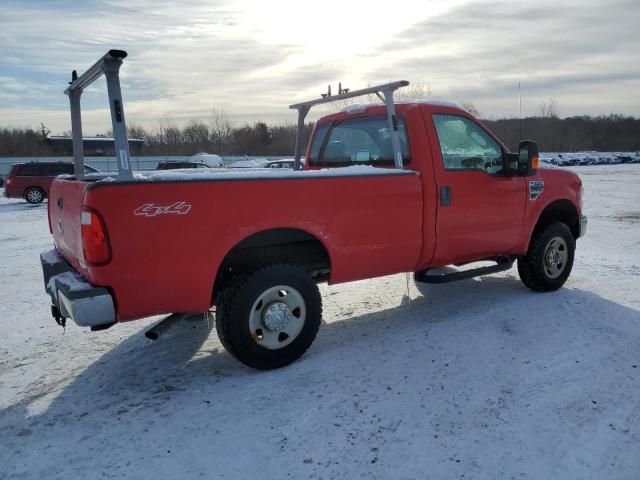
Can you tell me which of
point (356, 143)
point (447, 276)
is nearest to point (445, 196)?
point (447, 276)

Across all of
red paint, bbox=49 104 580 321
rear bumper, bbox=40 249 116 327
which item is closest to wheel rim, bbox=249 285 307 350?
red paint, bbox=49 104 580 321

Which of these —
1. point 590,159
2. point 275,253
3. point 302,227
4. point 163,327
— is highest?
point 590,159

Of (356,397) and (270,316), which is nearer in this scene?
(356,397)

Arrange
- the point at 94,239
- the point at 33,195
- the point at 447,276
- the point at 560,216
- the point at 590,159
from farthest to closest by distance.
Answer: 1. the point at 590,159
2. the point at 33,195
3. the point at 560,216
4. the point at 447,276
5. the point at 94,239

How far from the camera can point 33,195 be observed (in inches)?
787

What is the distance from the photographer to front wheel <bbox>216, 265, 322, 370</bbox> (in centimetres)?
362

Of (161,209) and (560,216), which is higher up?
(161,209)

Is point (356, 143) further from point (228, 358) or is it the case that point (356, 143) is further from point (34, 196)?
point (34, 196)

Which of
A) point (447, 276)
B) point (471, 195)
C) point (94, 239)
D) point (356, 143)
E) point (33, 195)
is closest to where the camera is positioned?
point (94, 239)

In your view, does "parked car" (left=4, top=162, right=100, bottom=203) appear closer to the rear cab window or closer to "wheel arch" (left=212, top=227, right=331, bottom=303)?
the rear cab window

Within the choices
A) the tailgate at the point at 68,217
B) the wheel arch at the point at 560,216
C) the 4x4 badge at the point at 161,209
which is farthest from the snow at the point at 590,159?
the 4x4 badge at the point at 161,209

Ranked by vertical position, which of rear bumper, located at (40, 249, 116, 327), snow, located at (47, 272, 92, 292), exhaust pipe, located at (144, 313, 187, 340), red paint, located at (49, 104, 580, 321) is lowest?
exhaust pipe, located at (144, 313, 187, 340)

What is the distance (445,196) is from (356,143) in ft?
3.99

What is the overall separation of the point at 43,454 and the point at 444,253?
11.3ft
